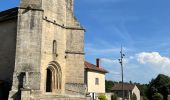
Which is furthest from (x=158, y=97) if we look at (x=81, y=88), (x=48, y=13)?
(x=48, y=13)

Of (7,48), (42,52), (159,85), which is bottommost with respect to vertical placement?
(159,85)

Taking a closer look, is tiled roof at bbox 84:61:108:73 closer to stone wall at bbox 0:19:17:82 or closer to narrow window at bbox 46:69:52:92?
narrow window at bbox 46:69:52:92

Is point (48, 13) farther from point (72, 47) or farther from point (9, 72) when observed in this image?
point (9, 72)

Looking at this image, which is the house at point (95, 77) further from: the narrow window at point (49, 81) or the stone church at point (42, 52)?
the narrow window at point (49, 81)

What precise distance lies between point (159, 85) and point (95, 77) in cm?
2595

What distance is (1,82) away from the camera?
24.3 meters

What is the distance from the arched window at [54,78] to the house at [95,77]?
57.2 ft

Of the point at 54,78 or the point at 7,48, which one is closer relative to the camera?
the point at 7,48

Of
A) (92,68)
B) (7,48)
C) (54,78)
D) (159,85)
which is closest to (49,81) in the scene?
(54,78)

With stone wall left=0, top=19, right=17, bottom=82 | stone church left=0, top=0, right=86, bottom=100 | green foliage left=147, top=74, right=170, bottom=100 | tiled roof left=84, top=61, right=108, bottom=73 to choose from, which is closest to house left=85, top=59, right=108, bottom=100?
tiled roof left=84, top=61, right=108, bottom=73

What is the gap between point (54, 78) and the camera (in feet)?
87.2

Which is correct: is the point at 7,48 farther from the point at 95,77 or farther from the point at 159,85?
the point at 159,85

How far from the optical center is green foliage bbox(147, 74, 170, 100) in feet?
212

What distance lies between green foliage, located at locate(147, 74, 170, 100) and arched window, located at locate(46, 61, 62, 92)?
42.8 m
